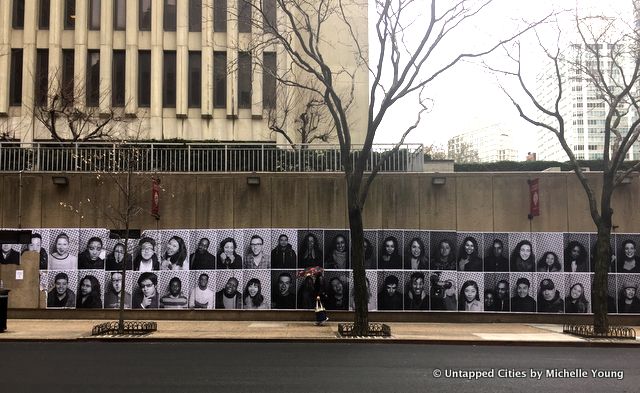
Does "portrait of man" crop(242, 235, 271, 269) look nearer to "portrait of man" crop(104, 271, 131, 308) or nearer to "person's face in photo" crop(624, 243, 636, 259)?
"portrait of man" crop(104, 271, 131, 308)

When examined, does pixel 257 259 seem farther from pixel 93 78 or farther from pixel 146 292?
pixel 93 78

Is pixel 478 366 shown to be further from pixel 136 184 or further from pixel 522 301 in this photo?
pixel 136 184

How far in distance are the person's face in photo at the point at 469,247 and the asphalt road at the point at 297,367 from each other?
532cm

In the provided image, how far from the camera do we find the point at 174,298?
19328 mm

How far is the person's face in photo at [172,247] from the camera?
19.4m

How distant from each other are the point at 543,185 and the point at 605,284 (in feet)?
14.9

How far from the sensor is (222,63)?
102ft

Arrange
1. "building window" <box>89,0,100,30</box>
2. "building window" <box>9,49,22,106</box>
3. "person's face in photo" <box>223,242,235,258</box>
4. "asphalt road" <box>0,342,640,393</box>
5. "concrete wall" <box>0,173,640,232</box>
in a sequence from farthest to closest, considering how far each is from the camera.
Result: 1. "building window" <box>89,0,100,30</box>
2. "building window" <box>9,49,22,106</box>
3. "concrete wall" <box>0,173,640,232</box>
4. "person's face in photo" <box>223,242,235,258</box>
5. "asphalt road" <box>0,342,640,393</box>

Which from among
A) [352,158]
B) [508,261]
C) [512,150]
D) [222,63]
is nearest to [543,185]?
[508,261]

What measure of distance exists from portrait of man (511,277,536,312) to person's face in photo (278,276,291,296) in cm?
756

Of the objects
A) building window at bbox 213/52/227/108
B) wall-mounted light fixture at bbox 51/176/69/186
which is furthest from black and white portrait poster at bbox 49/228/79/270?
building window at bbox 213/52/227/108

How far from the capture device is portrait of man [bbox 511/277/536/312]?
19.3 metres

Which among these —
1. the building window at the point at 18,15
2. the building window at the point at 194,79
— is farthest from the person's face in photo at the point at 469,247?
the building window at the point at 18,15

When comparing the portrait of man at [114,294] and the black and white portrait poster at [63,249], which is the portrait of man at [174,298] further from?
the black and white portrait poster at [63,249]
